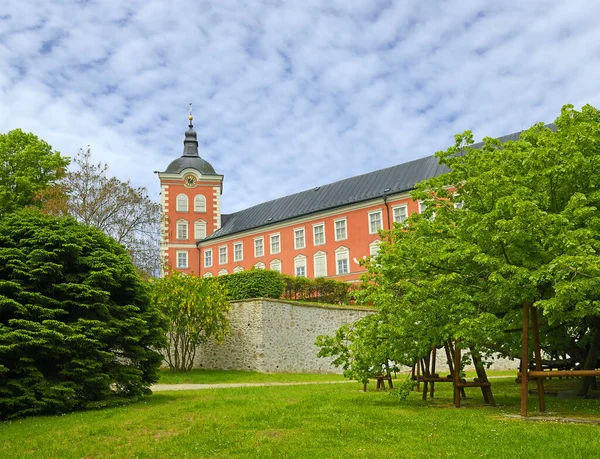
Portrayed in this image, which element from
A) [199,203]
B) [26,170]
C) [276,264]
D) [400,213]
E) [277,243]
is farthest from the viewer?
[199,203]

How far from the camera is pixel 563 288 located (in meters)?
7.90

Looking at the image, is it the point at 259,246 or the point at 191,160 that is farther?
the point at 191,160

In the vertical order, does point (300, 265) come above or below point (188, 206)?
below

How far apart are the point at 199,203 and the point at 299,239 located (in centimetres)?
1358

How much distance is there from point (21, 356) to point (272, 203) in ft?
132

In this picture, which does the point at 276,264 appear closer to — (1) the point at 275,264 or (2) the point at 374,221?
(1) the point at 275,264

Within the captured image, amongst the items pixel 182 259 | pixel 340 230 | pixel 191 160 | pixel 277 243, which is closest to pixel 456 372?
pixel 340 230

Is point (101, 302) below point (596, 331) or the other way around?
the other way around

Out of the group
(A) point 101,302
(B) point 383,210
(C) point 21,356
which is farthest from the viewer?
(B) point 383,210

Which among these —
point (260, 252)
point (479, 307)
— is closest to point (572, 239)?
point (479, 307)

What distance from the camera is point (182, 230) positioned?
172ft

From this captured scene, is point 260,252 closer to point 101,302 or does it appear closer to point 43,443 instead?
point 101,302

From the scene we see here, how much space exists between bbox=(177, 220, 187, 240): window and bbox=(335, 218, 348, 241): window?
678 inches

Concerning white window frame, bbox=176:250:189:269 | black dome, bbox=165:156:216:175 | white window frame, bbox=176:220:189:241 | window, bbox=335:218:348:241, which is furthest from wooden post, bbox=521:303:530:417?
black dome, bbox=165:156:216:175
